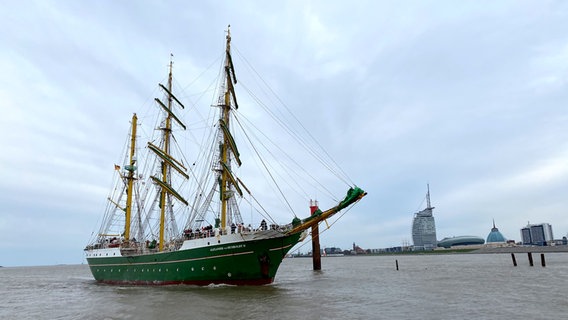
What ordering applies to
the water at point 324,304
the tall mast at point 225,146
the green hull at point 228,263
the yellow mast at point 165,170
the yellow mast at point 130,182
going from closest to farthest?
the water at point 324,304 → the green hull at point 228,263 → the tall mast at point 225,146 → the yellow mast at point 165,170 → the yellow mast at point 130,182

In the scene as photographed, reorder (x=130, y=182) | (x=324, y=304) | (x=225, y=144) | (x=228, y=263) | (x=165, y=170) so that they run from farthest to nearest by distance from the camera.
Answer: (x=130, y=182) < (x=165, y=170) < (x=225, y=144) < (x=228, y=263) < (x=324, y=304)

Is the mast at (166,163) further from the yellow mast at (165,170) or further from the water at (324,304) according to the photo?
the water at (324,304)

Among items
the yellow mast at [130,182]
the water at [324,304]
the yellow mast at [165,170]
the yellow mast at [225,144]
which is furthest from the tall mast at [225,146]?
the yellow mast at [130,182]

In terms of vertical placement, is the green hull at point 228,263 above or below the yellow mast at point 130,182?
below

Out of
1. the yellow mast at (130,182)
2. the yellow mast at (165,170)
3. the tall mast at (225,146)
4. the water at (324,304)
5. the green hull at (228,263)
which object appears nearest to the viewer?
the water at (324,304)

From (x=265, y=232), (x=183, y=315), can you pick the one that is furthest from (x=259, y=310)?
(x=265, y=232)

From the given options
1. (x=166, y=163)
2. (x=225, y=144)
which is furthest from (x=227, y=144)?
(x=166, y=163)

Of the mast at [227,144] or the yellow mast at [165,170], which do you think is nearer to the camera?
the mast at [227,144]

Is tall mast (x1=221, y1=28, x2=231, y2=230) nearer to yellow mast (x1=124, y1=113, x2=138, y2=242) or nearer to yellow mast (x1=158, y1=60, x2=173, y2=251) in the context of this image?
yellow mast (x1=158, y1=60, x2=173, y2=251)

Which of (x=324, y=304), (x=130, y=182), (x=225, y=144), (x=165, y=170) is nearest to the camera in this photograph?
(x=324, y=304)

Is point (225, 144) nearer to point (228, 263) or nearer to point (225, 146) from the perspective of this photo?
point (225, 146)

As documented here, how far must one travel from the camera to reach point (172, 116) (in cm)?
4397

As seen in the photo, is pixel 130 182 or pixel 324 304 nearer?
pixel 324 304

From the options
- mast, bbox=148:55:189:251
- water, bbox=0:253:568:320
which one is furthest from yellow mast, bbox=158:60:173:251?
water, bbox=0:253:568:320
